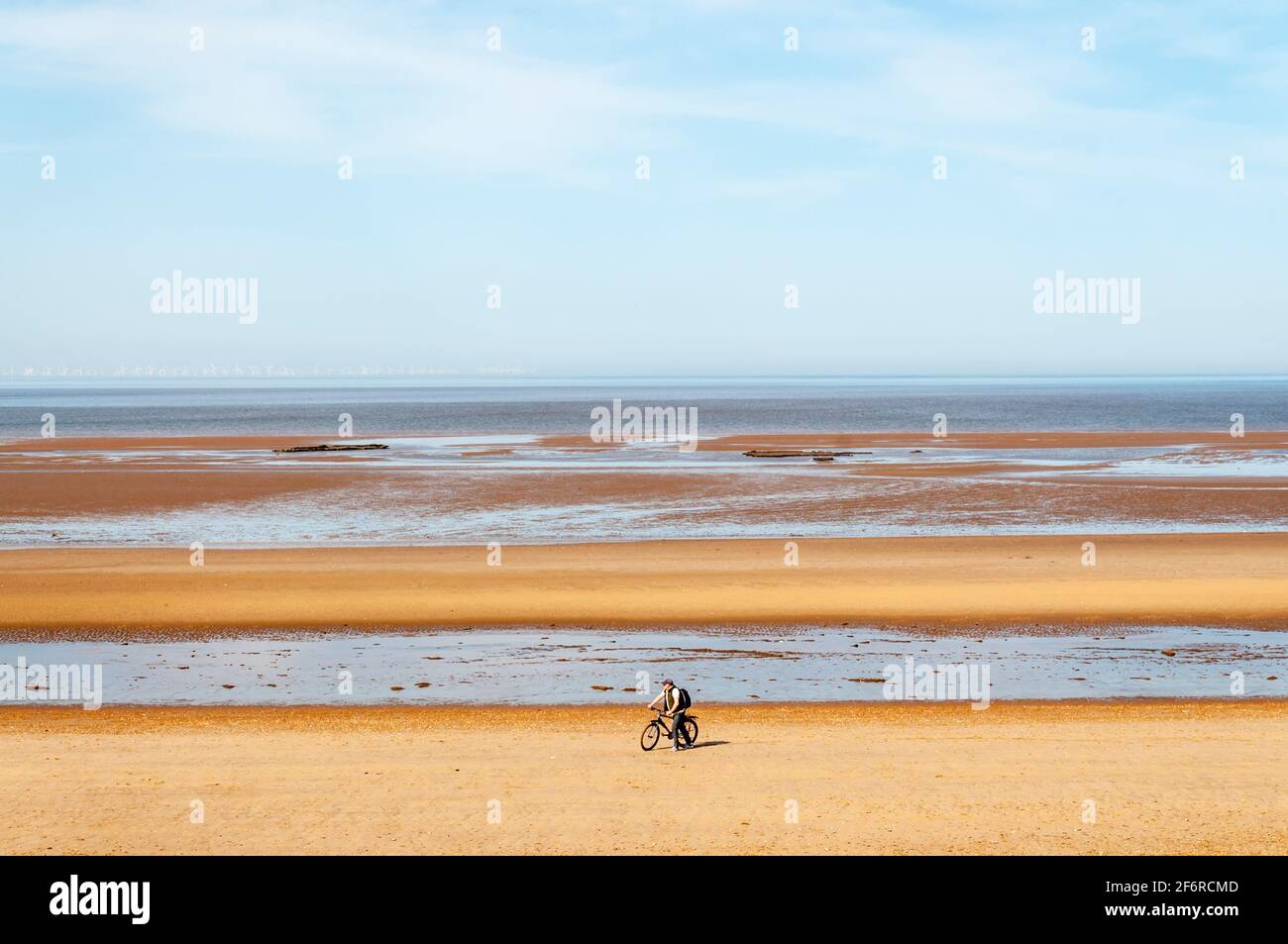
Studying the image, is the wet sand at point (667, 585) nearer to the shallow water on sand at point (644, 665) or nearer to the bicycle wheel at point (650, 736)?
the shallow water on sand at point (644, 665)

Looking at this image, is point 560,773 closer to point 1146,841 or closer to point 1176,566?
point 1146,841

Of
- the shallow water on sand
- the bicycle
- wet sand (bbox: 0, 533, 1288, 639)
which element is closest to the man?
the bicycle

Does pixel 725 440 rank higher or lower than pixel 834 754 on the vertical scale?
higher

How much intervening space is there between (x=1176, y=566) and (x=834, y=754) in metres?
17.8

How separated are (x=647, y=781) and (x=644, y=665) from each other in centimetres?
659

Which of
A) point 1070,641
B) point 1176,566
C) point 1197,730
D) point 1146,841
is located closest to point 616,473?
point 1176,566

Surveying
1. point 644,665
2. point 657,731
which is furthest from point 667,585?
point 657,731

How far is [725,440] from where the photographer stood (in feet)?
275

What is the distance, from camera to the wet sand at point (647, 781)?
11.4 m

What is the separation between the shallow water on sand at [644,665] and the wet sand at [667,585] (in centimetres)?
126

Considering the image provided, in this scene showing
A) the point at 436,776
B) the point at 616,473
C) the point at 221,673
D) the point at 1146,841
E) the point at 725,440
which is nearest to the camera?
the point at 1146,841

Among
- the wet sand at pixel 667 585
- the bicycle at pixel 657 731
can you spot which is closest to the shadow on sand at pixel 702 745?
the bicycle at pixel 657 731

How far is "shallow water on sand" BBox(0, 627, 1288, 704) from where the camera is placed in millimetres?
17891

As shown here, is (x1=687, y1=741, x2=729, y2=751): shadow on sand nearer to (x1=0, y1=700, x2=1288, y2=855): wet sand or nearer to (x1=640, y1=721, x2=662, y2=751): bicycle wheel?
(x1=0, y1=700, x2=1288, y2=855): wet sand
